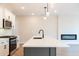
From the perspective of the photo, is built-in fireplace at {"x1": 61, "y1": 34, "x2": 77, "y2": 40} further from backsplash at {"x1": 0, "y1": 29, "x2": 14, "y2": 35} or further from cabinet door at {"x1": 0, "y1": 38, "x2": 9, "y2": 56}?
cabinet door at {"x1": 0, "y1": 38, "x2": 9, "y2": 56}

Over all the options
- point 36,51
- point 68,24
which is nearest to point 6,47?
point 36,51

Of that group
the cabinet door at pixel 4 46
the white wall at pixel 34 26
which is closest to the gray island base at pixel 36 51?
the cabinet door at pixel 4 46

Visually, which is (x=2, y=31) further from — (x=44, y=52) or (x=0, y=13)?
(x=44, y=52)

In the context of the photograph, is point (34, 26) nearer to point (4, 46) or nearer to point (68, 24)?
point (68, 24)

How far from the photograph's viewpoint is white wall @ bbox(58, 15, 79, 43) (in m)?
8.99

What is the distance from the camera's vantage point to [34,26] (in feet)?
30.2

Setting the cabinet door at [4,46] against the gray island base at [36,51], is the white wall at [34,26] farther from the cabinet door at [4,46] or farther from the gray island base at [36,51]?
the gray island base at [36,51]

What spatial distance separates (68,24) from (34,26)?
89.6 inches

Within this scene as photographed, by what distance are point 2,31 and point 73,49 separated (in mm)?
3188

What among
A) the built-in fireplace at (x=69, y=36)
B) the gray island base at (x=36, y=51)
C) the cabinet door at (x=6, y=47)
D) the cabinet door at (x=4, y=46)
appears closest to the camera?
the gray island base at (x=36, y=51)

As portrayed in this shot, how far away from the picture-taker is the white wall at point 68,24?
8992 mm

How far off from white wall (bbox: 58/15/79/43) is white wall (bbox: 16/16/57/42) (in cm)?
34

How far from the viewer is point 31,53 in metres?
2.87

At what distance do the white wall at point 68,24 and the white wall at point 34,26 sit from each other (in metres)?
0.34
